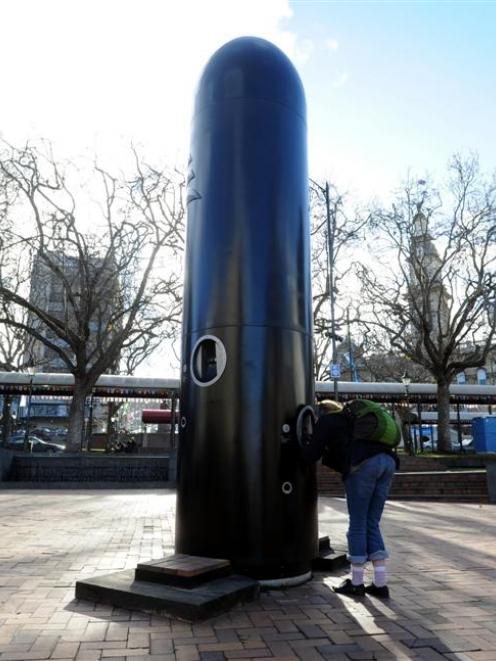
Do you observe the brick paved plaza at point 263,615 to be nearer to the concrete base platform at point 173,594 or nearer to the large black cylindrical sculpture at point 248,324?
the concrete base platform at point 173,594

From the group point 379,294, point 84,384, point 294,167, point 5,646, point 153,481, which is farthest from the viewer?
point 379,294

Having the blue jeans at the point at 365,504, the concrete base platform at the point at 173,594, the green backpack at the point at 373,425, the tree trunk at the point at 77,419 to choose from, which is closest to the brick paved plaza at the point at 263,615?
the concrete base platform at the point at 173,594

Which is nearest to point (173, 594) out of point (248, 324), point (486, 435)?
point (248, 324)

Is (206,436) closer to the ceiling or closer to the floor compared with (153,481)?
closer to the ceiling

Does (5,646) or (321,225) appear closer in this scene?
(5,646)

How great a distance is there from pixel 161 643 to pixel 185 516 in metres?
1.51

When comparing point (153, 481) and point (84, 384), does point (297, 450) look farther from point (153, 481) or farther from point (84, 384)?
point (84, 384)

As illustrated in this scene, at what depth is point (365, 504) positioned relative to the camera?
4.46 m

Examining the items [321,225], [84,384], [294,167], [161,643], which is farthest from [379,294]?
[161,643]

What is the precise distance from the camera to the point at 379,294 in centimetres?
2706

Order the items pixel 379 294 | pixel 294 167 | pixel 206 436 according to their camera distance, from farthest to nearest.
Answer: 1. pixel 379 294
2. pixel 294 167
3. pixel 206 436

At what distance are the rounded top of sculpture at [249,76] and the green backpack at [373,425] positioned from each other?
309 centimetres

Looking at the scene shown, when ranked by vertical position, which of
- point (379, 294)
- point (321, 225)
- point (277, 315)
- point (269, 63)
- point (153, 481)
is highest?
point (321, 225)

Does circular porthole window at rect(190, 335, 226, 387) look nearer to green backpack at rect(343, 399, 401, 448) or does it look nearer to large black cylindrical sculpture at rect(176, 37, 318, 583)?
large black cylindrical sculpture at rect(176, 37, 318, 583)
